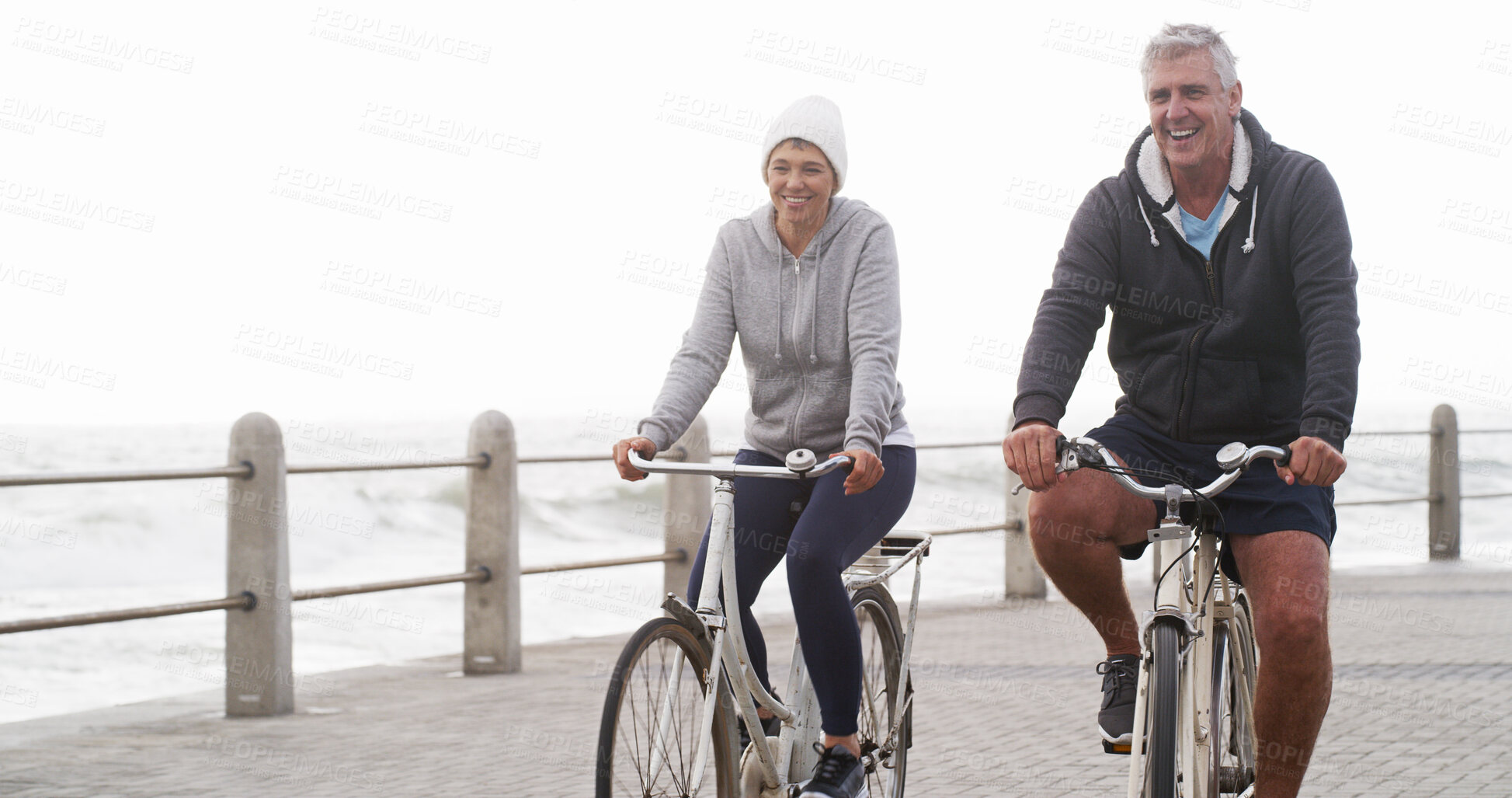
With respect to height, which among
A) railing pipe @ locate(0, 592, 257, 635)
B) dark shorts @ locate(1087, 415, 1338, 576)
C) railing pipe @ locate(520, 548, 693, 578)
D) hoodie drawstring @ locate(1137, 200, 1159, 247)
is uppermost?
hoodie drawstring @ locate(1137, 200, 1159, 247)

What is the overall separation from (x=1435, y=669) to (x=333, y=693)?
17.7 feet

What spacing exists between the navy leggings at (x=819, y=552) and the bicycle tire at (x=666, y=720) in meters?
0.21

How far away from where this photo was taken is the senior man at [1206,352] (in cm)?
322

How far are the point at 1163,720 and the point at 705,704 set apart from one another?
1.01 meters

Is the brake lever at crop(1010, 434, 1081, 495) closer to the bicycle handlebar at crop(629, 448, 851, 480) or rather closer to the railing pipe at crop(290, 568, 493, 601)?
the bicycle handlebar at crop(629, 448, 851, 480)

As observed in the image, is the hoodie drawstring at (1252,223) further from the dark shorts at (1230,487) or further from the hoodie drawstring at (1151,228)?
the dark shorts at (1230,487)

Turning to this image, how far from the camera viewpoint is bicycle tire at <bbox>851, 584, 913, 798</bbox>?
→ 426 cm

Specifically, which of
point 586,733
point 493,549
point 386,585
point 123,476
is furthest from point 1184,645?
point 493,549

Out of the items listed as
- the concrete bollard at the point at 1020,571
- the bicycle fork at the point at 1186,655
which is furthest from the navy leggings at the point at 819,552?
the concrete bollard at the point at 1020,571

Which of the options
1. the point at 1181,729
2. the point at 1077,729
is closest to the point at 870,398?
the point at 1181,729

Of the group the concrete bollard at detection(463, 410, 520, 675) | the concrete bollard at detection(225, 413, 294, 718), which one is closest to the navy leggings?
the concrete bollard at detection(225, 413, 294, 718)

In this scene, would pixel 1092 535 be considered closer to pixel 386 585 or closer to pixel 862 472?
pixel 862 472

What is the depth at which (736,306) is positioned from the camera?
4.00 metres

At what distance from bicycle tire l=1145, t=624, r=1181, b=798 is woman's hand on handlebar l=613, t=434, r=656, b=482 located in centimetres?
122
